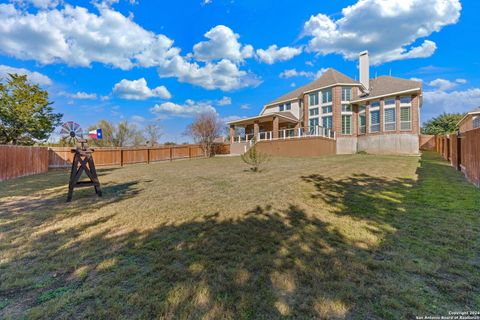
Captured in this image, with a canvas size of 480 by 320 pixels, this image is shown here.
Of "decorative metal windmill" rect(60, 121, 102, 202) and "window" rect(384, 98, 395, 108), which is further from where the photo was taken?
"window" rect(384, 98, 395, 108)

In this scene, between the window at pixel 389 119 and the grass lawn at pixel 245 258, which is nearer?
the grass lawn at pixel 245 258

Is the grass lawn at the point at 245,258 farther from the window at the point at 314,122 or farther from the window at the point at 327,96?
the window at the point at 327,96

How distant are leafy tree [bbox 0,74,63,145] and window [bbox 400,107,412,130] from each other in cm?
2969

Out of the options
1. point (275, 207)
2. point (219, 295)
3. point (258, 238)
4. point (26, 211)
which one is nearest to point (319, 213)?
point (275, 207)

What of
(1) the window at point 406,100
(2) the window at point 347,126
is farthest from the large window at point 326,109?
(1) the window at point 406,100

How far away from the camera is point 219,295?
208 centimetres

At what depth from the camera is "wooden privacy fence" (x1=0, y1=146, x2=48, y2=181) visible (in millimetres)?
10742

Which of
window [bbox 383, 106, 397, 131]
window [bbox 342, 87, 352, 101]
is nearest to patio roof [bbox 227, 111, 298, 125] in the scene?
window [bbox 342, 87, 352, 101]

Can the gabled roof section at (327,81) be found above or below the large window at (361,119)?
above

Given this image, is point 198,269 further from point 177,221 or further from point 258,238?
point 177,221

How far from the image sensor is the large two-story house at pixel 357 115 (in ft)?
60.2

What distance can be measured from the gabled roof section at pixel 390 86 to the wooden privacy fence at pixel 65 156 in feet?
54.0

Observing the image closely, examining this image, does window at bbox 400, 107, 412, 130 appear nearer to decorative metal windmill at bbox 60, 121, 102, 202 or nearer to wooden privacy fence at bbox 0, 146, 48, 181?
decorative metal windmill at bbox 60, 121, 102, 202

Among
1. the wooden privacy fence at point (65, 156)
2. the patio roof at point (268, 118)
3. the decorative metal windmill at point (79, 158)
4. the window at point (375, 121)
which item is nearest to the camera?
the decorative metal windmill at point (79, 158)
